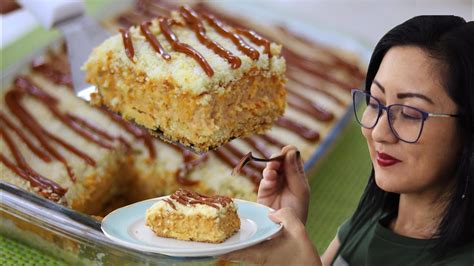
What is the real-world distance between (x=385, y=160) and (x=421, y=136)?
0.07 m

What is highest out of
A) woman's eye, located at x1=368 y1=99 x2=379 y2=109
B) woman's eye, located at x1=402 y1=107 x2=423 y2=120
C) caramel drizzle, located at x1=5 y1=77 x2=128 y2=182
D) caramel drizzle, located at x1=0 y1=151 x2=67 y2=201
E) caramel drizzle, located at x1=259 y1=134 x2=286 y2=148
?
woman's eye, located at x1=402 y1=107 x2=423 y2=120

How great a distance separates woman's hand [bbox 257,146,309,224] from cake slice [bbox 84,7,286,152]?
2.7 inches

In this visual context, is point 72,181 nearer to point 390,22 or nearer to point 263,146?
point 263,146

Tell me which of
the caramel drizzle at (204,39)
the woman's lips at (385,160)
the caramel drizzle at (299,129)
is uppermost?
the caramel drizzle at (204,39)

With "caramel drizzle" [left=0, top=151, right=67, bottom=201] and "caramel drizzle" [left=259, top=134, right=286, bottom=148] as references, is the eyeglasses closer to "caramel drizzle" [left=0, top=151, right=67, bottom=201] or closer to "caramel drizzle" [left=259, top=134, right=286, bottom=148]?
"caramel drizzle" [left=259, top=134, right=286, bottom=148]

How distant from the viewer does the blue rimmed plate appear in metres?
0.96

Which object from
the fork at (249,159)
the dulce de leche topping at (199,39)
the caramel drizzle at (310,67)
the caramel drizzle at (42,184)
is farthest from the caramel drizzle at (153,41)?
the caramel drizzle at (310,67)

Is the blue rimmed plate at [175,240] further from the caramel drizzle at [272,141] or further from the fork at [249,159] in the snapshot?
the caramel drizzle at [272,141]

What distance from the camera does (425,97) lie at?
938 mm

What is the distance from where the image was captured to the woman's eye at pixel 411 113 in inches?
37.1

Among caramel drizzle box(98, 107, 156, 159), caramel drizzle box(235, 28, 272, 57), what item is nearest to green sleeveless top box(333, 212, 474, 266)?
caramel drizzle box(235, 28, 272, 57)

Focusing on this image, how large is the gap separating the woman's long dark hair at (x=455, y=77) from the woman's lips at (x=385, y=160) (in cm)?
8

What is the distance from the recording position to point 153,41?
121 centimetres

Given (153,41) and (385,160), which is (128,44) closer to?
(153,41)
